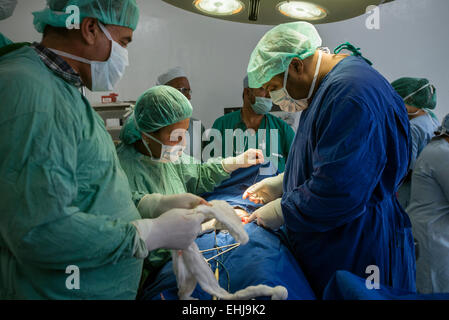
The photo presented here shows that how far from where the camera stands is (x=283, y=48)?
1543 mm

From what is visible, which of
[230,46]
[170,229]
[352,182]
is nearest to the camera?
[170,229]

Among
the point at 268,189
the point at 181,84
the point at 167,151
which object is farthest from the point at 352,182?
the point at 181,84

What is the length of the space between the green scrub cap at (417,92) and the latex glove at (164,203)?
87.8 inches

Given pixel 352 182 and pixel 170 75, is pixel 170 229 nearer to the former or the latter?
pixel 352 182

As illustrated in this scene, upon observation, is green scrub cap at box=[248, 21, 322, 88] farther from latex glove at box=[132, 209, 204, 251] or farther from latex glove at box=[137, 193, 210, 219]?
latex glove at box=[132, 209, 204, 251]

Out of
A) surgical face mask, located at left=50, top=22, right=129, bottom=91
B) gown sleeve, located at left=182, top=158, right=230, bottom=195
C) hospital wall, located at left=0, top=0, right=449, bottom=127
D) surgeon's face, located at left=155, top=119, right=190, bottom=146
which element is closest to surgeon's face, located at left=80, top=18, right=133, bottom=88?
surgical face mask, located at left=50, top=22, right=129, bottom=91

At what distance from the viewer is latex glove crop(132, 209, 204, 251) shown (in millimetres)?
982

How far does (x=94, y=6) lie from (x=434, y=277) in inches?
103

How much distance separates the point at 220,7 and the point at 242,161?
1010mm

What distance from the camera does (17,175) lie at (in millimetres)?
774

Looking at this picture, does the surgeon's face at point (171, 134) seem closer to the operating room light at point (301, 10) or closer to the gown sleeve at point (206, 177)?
the gown sleeve at point (206, 177)

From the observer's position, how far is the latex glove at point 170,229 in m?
0.98
